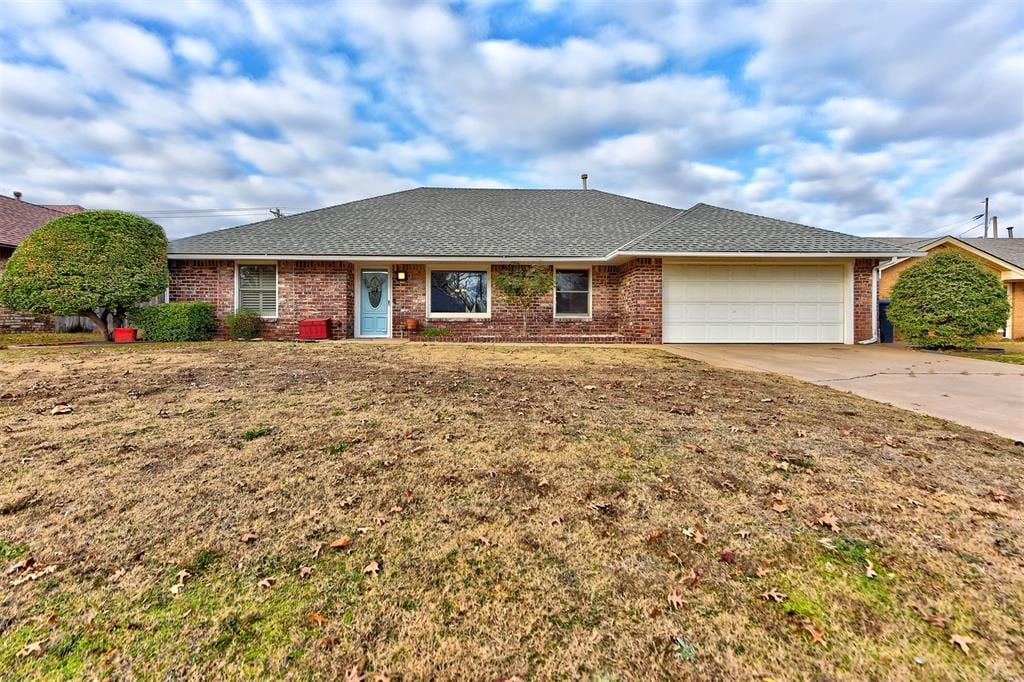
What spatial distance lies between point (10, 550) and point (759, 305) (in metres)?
13.8

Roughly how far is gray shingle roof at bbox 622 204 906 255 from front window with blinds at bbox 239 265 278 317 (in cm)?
1027

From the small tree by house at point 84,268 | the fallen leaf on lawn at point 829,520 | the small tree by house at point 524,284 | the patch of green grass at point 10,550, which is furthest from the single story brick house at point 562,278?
the patch of green grass at point 10,550

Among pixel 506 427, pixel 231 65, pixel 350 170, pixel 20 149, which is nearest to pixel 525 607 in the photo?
pixel 506 427

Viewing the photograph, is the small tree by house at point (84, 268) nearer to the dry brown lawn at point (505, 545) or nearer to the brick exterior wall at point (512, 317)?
the brick exterior wall at point (512, 317)

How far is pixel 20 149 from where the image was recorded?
2192 cm

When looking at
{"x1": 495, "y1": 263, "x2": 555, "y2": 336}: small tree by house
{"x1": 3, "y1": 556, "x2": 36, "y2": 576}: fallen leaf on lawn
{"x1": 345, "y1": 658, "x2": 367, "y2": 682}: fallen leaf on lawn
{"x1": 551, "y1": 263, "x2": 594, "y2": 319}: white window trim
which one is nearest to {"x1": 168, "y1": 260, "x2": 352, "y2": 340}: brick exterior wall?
{"x1": 495, "y1": 263, "x2": 555, "y2": 336}: small tree by house

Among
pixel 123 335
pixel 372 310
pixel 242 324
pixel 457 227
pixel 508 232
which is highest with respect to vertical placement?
pixel 457 227

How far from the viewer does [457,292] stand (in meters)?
12.9

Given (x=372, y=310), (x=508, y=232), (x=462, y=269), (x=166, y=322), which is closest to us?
(x=166, y=322)

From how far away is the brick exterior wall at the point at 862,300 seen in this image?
1151cm

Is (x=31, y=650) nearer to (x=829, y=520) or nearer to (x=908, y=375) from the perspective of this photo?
(x=829, y=520)

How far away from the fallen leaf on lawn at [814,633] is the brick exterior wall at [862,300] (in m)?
13.2

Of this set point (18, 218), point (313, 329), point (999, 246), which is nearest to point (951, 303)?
point (313, 329)

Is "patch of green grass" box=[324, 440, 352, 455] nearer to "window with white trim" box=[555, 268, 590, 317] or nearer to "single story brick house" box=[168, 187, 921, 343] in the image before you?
"single story brick house" box=[168, 187, 921, 343]
